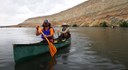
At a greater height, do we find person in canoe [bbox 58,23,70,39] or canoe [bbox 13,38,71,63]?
person in canoe [bbox 58,23,70,39]

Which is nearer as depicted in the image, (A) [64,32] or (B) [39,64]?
(B) [39,64]

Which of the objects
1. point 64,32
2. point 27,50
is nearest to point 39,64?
point 27,50

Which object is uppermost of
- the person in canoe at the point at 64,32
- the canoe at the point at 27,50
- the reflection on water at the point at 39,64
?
the person in canoe at the point at 64,32

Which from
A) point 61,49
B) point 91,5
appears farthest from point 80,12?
point 61,49

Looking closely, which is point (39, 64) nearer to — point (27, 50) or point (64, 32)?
point (27, 50)

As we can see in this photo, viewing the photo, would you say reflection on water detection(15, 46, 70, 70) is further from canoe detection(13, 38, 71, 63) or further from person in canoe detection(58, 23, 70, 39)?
person in canoe detection(58, 23, 70, 39)

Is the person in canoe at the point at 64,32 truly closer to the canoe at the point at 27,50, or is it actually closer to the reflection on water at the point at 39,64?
the canoe at the point at 27,50

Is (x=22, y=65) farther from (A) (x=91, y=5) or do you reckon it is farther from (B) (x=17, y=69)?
(A) (x=91, y=5)

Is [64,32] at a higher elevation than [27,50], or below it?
higher

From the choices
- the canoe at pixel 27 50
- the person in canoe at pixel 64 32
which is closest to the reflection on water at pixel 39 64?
the canoe at pixel 27 50

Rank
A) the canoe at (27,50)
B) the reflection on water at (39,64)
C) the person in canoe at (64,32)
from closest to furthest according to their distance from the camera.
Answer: the reflection on water at (39,64)
the canoe at (27,50)
the person in canoe at (64,32)

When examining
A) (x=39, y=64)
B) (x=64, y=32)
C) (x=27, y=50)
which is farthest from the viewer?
(x=64, y=32)

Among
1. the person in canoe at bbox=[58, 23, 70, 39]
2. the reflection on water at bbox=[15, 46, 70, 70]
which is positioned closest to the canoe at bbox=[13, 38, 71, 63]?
the reflection on water at bbox=[15, 46, 70, 70]

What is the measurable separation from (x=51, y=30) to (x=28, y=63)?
3.30 metres
